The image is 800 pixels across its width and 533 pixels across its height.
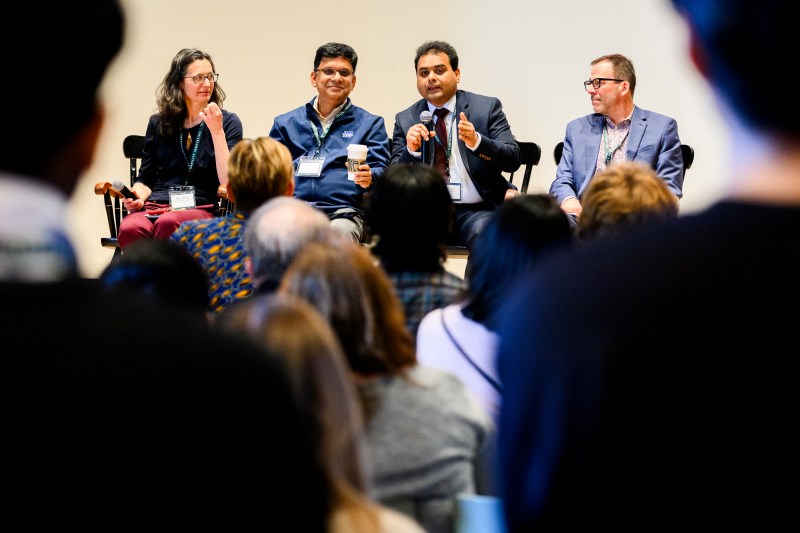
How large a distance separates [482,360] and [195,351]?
4.94 ft

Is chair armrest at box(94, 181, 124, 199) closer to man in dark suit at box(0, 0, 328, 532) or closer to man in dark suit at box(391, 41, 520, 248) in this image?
man in dark suit at box(391, 41, 520, 248)

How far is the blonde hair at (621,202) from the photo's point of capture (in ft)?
8.18

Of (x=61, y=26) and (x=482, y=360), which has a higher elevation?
(x=61, y=26)

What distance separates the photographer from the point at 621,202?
251 cm

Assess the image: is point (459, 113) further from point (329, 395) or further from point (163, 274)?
point (329, 395)

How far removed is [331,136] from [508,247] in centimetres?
311

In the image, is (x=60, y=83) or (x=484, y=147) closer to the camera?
(x=60, y=83)

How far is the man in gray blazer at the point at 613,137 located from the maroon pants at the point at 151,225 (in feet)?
6.43

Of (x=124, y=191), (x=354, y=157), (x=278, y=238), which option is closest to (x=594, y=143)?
(x=354, y=157)

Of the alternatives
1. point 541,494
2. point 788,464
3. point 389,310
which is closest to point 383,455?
point 389,310

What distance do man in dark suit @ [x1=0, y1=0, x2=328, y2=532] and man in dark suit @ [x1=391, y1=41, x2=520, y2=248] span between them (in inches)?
162

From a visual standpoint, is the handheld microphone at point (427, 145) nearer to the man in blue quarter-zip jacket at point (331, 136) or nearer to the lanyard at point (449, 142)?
the lanyard at point (449, 142)

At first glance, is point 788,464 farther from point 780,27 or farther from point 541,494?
point 780,27

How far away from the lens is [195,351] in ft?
2.09
